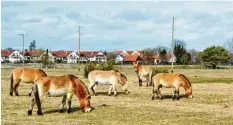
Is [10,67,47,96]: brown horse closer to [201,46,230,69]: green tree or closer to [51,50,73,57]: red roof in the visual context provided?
[201,46,230,69]: green tree

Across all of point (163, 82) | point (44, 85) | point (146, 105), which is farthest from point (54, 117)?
point (163, 82)

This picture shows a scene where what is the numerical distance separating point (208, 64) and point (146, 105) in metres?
99.4

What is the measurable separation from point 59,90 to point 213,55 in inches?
4003

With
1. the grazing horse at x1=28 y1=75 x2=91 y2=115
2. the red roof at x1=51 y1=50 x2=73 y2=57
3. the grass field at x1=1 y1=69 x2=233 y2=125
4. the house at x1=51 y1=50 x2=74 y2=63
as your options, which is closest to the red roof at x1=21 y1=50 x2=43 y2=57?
the house at x1=51 y1=50 x2=74 y2=63

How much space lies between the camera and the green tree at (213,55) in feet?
375

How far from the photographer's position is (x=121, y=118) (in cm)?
1584

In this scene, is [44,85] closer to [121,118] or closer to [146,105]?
[121,118]

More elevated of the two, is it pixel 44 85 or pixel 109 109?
pixel 44 85

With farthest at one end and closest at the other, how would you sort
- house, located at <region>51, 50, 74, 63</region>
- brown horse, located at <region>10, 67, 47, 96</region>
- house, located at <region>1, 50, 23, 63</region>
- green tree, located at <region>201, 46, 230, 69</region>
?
house, located at <region>51, 50, 74, 63</region> → house, located at <region>1, 50, 23, 63</region> → green tree, located at <region>201, 46, 230, 69</region> → brown horse, located at <region>10, 67, 47, 96</region>

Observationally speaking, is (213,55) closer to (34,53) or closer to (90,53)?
(90,53)

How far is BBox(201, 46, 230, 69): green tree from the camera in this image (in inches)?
4498

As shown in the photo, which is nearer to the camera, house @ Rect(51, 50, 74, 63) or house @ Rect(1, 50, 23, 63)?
house @ Rect(1, 50, 23, 63)

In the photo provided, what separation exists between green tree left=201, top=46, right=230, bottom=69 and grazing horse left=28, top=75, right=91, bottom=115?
100 meters

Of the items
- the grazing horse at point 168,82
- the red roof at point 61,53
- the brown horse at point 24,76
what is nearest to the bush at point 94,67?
the brown horse at point 24,76
